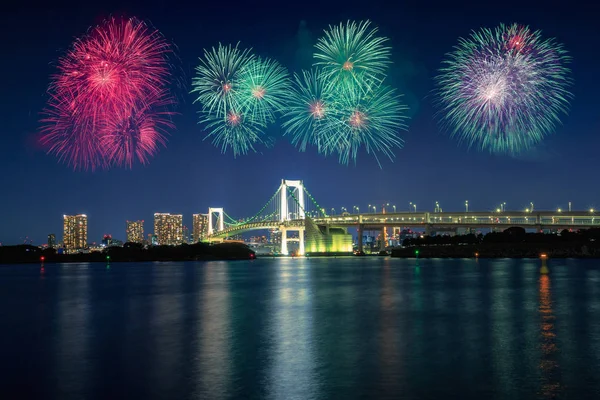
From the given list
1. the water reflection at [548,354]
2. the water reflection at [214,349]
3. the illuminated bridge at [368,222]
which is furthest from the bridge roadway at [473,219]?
the water reflection at [214,349]

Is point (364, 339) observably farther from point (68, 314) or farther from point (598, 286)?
point (598, 286)

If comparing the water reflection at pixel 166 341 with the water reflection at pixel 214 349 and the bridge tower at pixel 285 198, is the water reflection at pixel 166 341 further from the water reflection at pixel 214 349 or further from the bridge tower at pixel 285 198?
the bridge tower at pixel 285 198

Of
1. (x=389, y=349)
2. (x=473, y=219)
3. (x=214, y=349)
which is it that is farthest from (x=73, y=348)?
(x=473, y=219)

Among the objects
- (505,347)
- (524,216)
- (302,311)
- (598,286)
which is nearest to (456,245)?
(524,216)

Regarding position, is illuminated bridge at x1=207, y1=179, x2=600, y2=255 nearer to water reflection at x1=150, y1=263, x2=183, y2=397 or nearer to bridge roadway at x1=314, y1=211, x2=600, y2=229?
bridge roadway at x1=314, y1=211, x2=600, y2=229

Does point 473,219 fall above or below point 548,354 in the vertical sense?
above

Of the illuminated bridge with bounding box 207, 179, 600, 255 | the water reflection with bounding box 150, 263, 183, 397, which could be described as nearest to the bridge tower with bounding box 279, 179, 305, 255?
the illuminated bridge with bounding box 207, 179, 600, 255

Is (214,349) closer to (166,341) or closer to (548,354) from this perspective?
(166,341)
